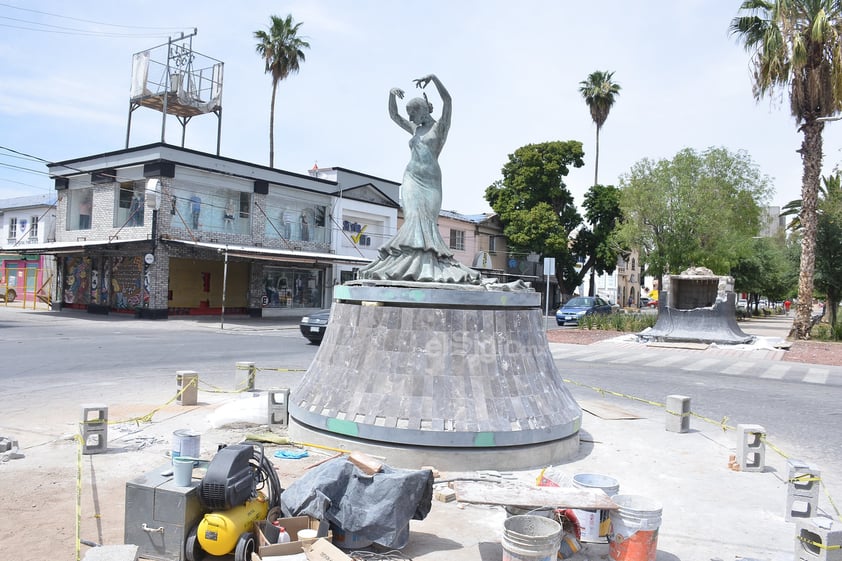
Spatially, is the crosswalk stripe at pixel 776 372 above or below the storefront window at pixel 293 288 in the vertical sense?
below

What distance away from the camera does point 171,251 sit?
2567 centimetres

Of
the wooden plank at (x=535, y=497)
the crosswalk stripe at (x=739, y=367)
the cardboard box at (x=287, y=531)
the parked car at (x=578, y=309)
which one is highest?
the parked car at (x=578, y=309)

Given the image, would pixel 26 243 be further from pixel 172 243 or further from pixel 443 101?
pixel 443 101

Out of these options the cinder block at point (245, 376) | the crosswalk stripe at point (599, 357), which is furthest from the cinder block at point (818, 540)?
the crosswalk stripe at point (599, 357)

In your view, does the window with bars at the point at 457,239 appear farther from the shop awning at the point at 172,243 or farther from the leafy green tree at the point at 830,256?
the leafy green tree at the point at 830,256

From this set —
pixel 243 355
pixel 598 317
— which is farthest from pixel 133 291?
pixel 598 317

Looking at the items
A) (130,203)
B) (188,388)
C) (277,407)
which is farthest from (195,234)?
(277,407)

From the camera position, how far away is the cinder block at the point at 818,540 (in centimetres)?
384

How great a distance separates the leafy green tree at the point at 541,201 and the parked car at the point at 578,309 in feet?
31.6

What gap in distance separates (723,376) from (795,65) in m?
13.0

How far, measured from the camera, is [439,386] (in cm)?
642

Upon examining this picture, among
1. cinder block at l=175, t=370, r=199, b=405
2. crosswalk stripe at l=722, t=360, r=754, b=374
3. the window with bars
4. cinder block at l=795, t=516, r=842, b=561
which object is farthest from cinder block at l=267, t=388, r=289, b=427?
the window with bars

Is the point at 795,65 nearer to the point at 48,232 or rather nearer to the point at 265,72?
the point at 265,72

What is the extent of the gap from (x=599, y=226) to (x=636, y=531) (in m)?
40.3
